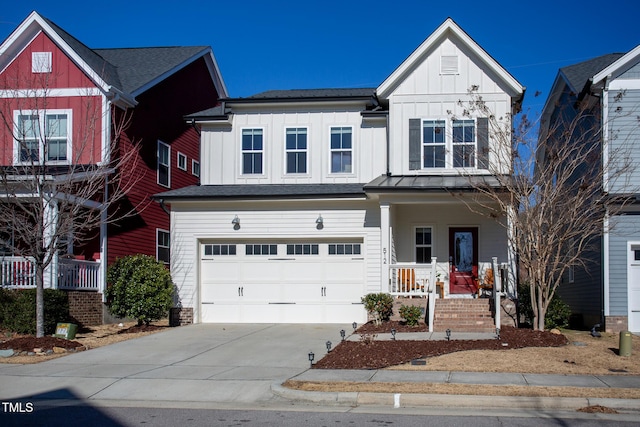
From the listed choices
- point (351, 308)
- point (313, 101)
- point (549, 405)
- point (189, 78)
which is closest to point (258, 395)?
point (549, 405)

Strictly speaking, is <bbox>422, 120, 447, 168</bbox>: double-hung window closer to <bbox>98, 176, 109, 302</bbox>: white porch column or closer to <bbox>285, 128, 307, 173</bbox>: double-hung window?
<bbox>285, 128, 307, 173</bbox>: double-hung window

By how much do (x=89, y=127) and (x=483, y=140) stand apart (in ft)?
35.6

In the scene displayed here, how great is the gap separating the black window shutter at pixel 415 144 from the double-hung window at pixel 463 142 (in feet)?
3.30

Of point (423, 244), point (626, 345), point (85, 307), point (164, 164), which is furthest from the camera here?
point (164, 164)

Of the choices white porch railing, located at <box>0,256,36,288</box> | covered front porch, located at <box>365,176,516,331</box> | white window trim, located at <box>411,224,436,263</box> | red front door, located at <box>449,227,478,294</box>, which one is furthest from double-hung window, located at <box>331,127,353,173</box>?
white porch railing, located at <box>0,256,36,288</box>

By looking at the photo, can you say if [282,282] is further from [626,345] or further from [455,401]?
[455,401]

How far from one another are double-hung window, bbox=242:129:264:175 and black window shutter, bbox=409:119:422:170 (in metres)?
4.72

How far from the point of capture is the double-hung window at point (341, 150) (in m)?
22.7

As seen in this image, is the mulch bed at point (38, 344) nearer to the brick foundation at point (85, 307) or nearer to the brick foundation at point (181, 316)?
the brick foundation at point (85, 307)

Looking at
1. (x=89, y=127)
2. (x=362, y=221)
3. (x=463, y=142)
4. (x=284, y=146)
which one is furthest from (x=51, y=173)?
(x=463, y=142)

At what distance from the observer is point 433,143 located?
2148 centimetres

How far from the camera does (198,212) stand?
866 inches

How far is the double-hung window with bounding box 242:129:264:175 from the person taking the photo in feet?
75.6

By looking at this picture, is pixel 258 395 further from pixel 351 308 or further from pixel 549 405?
pixel 351 308
